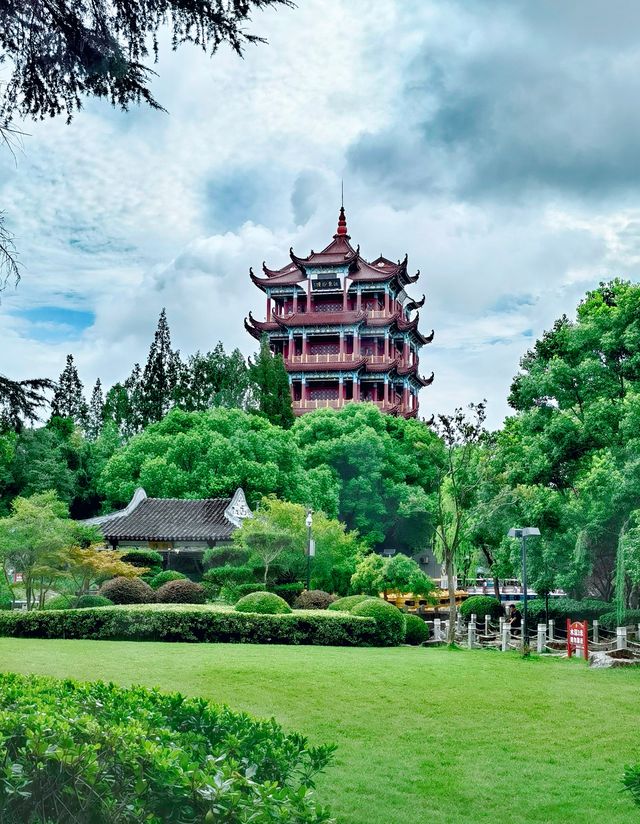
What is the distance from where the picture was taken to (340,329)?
188ft

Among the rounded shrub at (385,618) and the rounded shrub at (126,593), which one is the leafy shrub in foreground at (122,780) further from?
the rounded shrub at (126,593)

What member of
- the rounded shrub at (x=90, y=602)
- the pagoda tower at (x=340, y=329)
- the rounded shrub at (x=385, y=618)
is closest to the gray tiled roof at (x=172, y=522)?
the rounded shrub at (x=90, y=602)

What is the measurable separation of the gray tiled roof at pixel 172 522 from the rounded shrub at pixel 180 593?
6382 mm

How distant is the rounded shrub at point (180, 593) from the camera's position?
2634cm

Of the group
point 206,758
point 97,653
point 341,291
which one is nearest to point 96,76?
point 206,758

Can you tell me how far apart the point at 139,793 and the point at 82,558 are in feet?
70.7

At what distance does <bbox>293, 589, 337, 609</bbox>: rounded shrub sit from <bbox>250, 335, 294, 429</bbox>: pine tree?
76.0 feet

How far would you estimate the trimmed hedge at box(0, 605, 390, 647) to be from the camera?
21.5 m

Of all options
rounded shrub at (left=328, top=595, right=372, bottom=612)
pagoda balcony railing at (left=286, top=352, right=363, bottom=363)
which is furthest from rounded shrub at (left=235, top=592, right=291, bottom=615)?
pagoda balcony railing at (left=286, top=352, right=363, bottom=363)

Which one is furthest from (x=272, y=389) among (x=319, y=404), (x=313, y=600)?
(x=313, y=600)

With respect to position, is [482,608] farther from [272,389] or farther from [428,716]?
[272,389]

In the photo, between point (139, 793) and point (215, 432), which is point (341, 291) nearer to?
point (215, 432)

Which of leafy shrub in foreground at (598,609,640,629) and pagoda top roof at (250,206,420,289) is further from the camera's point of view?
pagoda top roof at (250,206,420,289)

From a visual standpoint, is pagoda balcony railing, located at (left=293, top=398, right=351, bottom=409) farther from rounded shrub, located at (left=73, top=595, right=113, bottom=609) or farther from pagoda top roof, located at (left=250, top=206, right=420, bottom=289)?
rounded shrub, located at (left=73, top=595, right=113, bottom=609)
